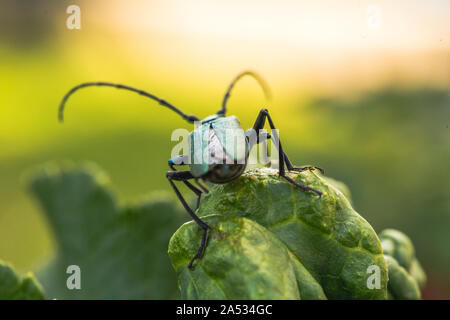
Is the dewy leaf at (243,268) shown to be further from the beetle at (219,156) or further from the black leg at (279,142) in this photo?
the black leg at (279,142)

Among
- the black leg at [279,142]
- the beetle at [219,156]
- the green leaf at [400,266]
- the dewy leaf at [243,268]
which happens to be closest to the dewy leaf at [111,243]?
the beetle at [219,156]

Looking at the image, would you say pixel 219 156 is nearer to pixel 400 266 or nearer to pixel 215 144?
pixel 215 144

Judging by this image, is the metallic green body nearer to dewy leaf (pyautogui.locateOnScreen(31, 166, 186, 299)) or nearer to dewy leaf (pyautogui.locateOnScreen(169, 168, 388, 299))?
dewy leaf (pyautogui.locateOnScreen(169, 168, 388, 299))

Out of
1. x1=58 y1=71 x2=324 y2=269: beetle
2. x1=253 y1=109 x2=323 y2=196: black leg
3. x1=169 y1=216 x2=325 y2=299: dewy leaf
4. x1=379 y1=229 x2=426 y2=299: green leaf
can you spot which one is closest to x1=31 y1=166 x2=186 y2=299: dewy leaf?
x1=58 y1=71 x2=324 y2=269: beetle

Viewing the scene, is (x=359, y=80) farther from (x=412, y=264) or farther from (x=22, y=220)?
(x=22, y=220)
